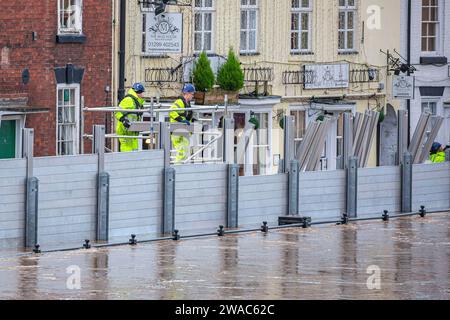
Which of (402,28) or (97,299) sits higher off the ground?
(402,28)

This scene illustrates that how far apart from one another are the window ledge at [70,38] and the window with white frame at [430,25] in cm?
1158

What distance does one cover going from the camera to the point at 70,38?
4138 cm

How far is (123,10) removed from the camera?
43.2 meters

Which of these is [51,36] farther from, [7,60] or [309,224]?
[309,224]

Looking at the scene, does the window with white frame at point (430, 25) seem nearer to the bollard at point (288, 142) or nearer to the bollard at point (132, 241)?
the bollard at point (288, 142)

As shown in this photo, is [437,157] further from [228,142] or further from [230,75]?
[230,75]

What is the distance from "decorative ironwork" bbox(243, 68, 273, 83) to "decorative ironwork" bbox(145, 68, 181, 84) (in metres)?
2.20

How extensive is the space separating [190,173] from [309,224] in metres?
2.28

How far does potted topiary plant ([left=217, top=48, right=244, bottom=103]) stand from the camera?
4447 cm

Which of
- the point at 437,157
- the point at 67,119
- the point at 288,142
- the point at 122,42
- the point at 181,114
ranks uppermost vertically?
the point at 122,42

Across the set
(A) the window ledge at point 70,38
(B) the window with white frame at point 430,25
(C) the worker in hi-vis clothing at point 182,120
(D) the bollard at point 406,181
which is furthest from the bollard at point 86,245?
(B) the window with white frame at point 430,25

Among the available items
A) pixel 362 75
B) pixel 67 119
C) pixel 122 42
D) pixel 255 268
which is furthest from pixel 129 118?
pixel 362 75
